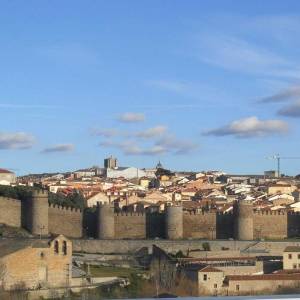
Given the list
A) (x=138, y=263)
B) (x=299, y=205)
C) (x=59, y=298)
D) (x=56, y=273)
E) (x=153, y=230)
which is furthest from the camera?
(x=299, y=205)

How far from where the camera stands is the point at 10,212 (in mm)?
31812

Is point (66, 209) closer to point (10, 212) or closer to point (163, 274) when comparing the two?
point (10, 212)

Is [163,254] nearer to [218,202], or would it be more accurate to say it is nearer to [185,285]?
[185,285]

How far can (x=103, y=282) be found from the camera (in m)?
20.0

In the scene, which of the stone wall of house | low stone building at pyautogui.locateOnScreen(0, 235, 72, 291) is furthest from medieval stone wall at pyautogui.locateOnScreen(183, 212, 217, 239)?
low stone building at pyautogui.locateOnScreen(0, 235, 72, 291)

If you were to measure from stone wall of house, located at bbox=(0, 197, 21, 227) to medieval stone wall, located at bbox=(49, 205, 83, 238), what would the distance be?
1188mm

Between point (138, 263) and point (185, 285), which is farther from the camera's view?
point (138, 263)

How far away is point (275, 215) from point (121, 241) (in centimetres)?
707

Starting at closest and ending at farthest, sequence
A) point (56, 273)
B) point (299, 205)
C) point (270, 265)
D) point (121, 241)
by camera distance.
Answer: point (56, 273) < point (270, 265) < point (121, 241) < point (299, 205)

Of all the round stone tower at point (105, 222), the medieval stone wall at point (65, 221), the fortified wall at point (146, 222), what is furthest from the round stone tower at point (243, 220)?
the medieval stone wall at point (65, 221)

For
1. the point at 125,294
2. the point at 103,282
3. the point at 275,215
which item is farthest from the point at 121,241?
the point at 125,294

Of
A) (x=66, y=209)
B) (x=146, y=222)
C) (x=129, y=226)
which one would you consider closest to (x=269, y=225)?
(x=146, y=222)

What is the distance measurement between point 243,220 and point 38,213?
784cm

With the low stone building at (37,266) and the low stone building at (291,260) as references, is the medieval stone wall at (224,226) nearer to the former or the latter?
the low stone building at (291,260)
